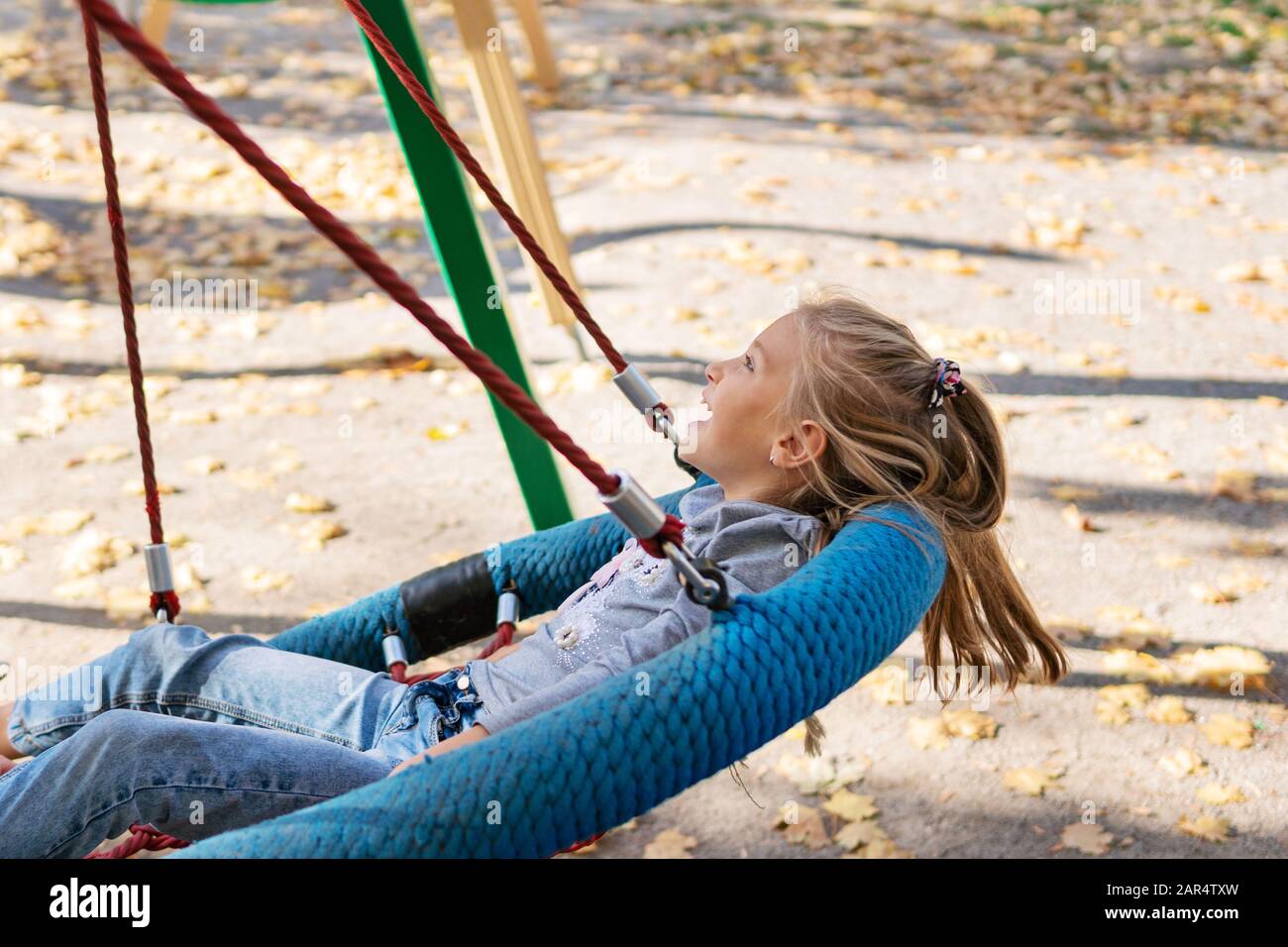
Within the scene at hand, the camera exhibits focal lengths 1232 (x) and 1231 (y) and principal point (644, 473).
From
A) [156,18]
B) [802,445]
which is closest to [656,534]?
[802,445]

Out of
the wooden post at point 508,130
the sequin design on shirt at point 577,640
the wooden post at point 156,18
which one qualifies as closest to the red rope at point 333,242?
the sequin design on shirt at point 577,640

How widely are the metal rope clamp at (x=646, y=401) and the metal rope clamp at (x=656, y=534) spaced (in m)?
0.62

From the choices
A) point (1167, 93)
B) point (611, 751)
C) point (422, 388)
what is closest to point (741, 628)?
point (611, 751)

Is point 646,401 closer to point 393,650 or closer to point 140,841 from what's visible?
point 393,650

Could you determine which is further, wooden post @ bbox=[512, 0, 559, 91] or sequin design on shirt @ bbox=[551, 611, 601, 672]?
wooden post @ bbox=[512, 0, 559, 91]

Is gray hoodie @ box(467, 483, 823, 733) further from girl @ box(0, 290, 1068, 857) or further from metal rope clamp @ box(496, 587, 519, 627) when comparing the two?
metal rope clamp @ box(496, 587, 519, 627)

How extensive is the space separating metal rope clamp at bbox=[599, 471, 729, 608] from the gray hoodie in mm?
299

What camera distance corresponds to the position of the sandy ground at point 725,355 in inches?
102

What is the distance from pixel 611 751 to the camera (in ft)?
4.73

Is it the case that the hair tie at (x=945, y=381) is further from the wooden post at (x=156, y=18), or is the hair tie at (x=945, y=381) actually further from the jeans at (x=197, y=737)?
the wooden post at (x=156, y=18)

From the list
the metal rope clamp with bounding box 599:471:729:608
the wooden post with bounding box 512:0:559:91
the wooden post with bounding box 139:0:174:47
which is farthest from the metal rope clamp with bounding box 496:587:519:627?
the wooden post with bounding box 512:0:559:91

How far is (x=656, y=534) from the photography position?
4.68ft

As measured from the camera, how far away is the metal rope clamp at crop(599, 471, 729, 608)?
139cm

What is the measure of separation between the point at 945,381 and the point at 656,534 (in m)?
0.75
